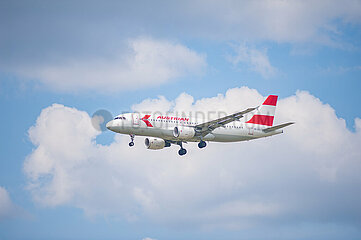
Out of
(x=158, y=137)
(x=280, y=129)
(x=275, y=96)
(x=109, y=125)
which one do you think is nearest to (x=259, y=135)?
(x=280, y=129)

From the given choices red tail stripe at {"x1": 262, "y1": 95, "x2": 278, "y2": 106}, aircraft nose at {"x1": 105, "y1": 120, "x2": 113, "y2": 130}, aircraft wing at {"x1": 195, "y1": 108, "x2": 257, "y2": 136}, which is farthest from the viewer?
red tail stripe at {"x1": 262, "y1": 95, "x2": 278, "y2": 106}

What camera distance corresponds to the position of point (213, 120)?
77.9 meters

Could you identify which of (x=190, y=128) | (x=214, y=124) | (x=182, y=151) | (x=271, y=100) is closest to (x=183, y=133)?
(x=190, y=128)

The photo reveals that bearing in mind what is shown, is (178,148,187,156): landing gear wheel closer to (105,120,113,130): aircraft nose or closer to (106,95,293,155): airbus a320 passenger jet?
(106,95,293,155): airbus a320 passenger jet

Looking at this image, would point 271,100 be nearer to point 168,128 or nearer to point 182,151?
point 182,151

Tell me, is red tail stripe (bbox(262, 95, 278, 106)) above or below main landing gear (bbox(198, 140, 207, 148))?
above

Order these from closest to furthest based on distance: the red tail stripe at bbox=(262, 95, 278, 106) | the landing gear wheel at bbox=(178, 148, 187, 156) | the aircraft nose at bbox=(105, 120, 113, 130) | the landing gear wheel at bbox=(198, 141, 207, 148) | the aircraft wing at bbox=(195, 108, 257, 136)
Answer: the aircraft wing at bbox=(195, 108, 257, 136) → the aircraft nose at bbox=(105, 120, 113, 130) → the landing gear wheel at bbox=(198, 141, 207, 148) → the landing gear wheel at bbox=(178, 148, 187, 156) → the red tail stripe at bbox=(262, 95, 278, 106)

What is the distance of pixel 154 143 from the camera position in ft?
276

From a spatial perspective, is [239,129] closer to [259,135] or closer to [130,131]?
[259,135]

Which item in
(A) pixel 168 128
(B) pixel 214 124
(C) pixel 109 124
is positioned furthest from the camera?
(B) pixel 214 124

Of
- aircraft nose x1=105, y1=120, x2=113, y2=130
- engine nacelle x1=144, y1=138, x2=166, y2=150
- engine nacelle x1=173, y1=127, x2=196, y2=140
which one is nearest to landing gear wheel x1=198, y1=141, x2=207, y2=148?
engine nacelle x1=173, y1=127, x2=196, y2=140

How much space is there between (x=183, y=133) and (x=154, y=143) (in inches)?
304

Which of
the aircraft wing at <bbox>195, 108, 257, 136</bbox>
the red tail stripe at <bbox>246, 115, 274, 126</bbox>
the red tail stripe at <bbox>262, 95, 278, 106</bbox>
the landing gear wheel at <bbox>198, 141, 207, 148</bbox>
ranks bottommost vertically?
the landing gear wheel at <bbox>198, 141, 207, 148</bbox>

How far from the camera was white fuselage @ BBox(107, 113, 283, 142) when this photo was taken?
76875 millimetres
